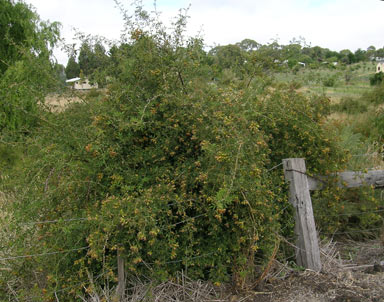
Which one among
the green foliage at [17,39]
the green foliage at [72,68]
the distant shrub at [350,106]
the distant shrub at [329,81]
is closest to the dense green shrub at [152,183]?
the green foliage at [72,68]

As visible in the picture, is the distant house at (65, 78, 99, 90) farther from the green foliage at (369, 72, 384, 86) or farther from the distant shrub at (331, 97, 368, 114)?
the green foliage at (369, 72, 384, 86)

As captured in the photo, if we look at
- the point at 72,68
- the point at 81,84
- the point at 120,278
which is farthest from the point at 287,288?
the point at 72,68

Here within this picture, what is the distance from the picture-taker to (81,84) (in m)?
3.98

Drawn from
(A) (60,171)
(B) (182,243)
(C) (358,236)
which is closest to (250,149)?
(B) (182,243)

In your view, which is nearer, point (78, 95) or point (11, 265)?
point (11, 265)

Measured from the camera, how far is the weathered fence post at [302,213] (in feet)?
12.3

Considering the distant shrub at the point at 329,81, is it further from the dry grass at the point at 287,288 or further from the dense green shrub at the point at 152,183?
the dry grass at the point at 287,288

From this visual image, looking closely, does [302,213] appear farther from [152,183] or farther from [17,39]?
[17,39]

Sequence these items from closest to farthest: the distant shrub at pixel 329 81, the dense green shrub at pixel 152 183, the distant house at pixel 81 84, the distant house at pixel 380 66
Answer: the dense green shrub at pixel 152 183 < the distant house at pixel 81 84 < the distant shrub at pixel 329 81 < the distant house at pixel 380 66

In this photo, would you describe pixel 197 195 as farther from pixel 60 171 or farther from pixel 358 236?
pixel 358 236

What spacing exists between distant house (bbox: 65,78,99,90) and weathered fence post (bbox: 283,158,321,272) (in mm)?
2192

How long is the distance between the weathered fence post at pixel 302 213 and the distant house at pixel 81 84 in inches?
86.3

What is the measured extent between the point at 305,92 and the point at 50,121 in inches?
115

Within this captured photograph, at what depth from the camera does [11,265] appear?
360 cm
